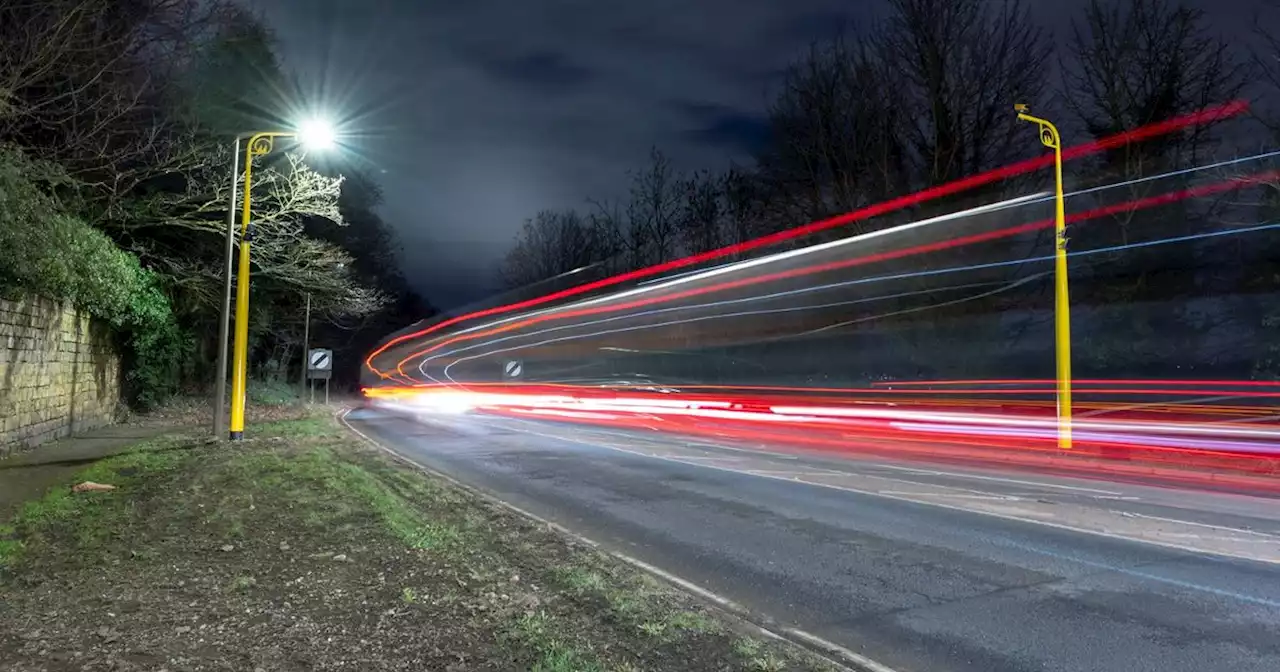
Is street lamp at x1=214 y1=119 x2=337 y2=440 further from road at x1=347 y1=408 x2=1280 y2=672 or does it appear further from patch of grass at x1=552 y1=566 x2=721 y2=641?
patch of grass at x1=552 y1=566 x2=721 y2=641

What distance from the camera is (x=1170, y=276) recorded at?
24.9m

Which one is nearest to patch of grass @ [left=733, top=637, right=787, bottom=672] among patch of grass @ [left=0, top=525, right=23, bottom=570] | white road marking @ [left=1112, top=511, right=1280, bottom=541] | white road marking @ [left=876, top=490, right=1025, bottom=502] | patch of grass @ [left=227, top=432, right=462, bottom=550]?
patch of grass @ [left=227, top=432, right=462, bottom=550]

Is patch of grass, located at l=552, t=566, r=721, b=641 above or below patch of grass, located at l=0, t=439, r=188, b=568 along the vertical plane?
below

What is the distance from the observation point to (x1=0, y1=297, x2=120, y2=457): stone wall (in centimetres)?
1220

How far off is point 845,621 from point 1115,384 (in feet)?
77.4

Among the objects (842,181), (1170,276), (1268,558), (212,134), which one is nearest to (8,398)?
(212,134)

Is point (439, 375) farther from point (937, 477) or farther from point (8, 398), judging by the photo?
point (937, 477)

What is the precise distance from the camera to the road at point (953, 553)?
16.9 feet

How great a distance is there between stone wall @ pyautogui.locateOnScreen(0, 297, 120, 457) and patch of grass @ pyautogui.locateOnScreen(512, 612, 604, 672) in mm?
11416

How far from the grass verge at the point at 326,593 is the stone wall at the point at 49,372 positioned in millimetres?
4335

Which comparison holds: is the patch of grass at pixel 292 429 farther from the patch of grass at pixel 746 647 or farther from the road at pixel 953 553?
the patch of grass at pixel 746 647

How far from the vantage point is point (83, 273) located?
47.9 ft

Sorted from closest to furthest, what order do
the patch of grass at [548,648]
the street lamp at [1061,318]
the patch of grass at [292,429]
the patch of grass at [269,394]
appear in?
the patch of grass at [548,648]
the street lamp at [1061,318]
the patch of grass at [292,429]
the patch of grass at [269,394]

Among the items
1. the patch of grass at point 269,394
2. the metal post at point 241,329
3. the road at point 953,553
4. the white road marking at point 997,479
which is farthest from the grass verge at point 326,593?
the patch of grass at point 269,394
